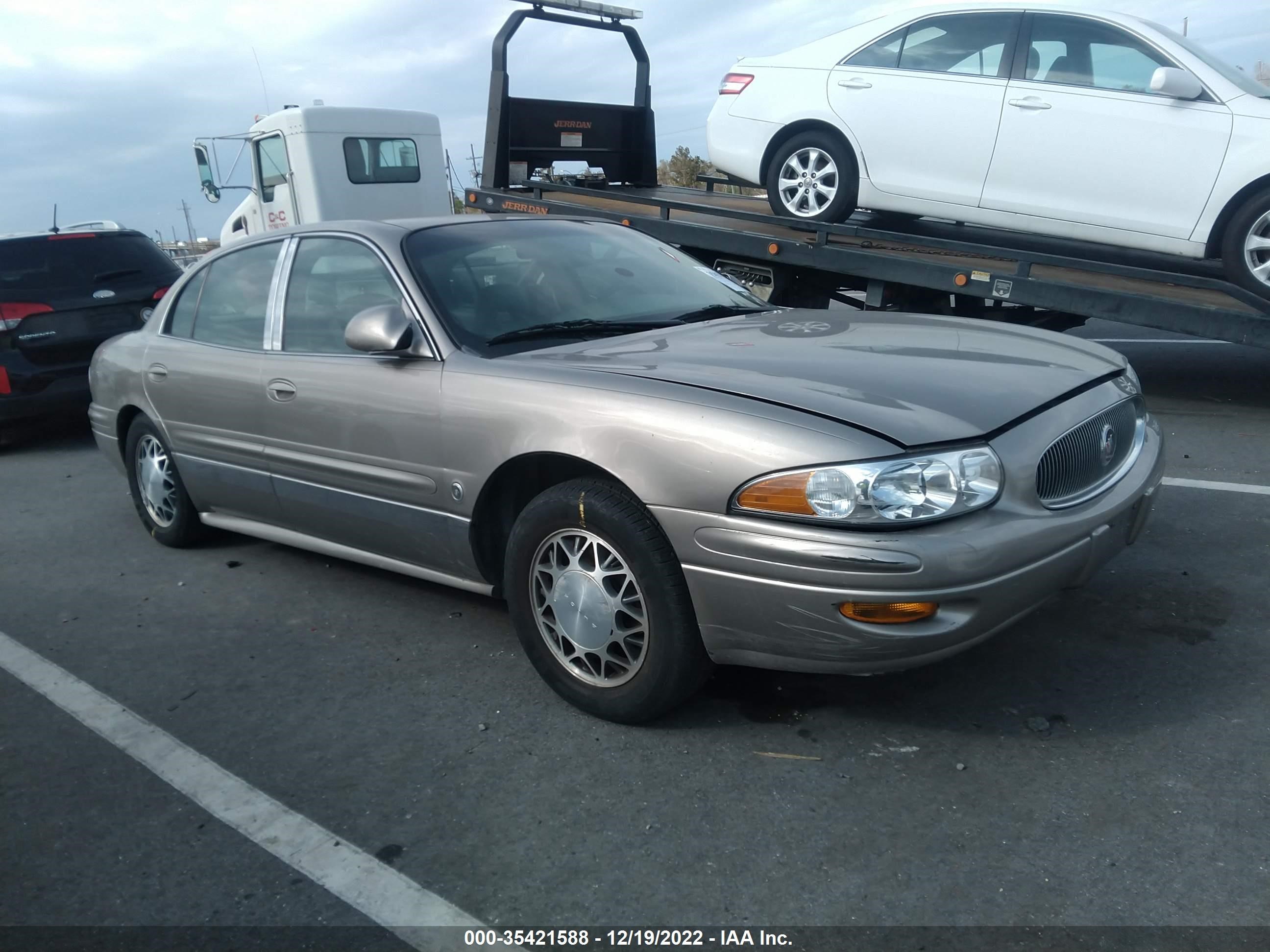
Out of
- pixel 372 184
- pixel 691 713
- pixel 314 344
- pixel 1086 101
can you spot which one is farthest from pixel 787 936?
pixel 372 184

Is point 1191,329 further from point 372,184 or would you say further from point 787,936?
point 372,184

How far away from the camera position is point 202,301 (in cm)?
493

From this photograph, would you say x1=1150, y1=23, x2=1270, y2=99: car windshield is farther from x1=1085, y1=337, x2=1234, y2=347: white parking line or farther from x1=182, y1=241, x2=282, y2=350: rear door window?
x1=182, y1=241, x2=282, y2=350: rear door window

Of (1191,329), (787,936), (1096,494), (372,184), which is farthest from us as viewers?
(372,184)

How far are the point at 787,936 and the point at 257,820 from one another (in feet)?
4.67

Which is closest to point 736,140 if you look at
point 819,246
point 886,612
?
point 819,246

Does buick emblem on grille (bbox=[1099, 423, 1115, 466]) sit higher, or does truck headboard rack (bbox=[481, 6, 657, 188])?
truck headboard rack (bbox=[481, 6, 657, 188])

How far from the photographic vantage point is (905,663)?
9.11 ft

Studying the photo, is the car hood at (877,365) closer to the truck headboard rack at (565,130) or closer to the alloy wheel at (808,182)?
the alloy wheel at (808,182)

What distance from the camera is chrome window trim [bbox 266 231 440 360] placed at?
370cm

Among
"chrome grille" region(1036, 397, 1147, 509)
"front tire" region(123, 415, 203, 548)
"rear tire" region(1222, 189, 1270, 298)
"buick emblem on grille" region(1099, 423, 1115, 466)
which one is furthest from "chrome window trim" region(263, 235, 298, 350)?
"rear tire" region(1222, 189, 1270, 298)

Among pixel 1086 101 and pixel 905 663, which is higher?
pixel 1086 101

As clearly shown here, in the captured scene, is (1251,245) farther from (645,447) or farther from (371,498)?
(371,498)

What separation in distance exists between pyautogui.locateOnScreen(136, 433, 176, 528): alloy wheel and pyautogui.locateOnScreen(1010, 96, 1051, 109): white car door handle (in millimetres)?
5453
